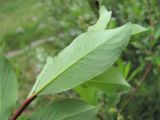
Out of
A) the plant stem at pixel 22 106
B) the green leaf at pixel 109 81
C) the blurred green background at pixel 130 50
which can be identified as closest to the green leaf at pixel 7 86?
the plant stem at pixel 22 106

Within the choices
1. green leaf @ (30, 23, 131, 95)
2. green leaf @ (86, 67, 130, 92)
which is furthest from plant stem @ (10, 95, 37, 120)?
green leaf @ (86, 67, 130, 92)

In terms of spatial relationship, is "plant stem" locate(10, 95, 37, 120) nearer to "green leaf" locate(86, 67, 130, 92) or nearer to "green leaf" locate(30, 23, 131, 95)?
"green leaf" locate(30, 23, 131, 95)

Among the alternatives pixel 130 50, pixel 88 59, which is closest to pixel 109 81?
pixel 88 59

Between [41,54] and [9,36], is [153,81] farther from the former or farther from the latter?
[9,36]

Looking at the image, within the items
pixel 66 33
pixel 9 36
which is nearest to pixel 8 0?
pixel 9 36

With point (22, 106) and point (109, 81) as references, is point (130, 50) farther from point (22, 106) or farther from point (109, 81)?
point (22, 106)
